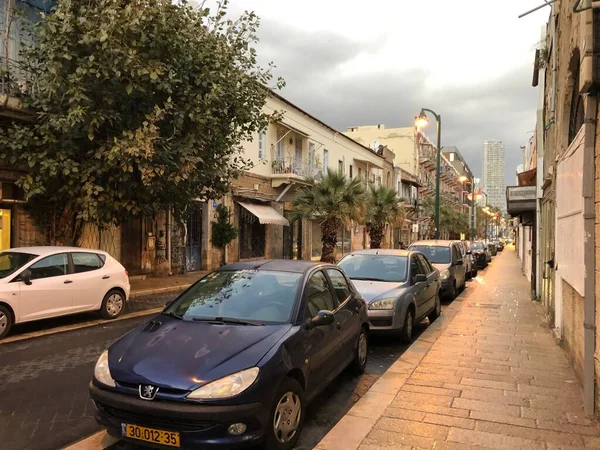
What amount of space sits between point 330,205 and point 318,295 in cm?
1542

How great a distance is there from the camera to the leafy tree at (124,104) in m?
10.1

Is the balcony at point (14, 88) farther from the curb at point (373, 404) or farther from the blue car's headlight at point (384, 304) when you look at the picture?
the curb at point (373, 404)

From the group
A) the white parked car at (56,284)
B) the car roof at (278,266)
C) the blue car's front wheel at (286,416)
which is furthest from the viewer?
the white parked car at (56,284)

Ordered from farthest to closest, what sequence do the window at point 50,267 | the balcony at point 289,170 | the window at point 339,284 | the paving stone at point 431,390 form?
1. the balcony at point 289,170
2. the window at point 50,267
3. the window at point 339,284
4. the paving stone at point 431,390

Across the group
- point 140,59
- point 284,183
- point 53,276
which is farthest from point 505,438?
point 284,183

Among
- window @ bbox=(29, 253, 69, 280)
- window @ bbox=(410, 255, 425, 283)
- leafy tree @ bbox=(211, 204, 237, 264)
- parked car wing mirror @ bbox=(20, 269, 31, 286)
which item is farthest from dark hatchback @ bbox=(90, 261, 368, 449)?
leafy tree @ bbox=(211, 204, 237, 264)

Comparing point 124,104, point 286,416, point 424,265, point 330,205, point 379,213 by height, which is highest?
point 124,104

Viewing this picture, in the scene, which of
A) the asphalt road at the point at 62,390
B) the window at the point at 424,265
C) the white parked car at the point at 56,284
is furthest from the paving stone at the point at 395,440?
the white parked car at the point at 56,284

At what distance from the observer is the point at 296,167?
27.8 meters

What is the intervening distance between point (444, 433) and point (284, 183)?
22.3m

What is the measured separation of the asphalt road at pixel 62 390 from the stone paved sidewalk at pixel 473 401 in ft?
1.40

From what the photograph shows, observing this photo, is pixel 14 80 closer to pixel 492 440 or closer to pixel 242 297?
pixel 242 297

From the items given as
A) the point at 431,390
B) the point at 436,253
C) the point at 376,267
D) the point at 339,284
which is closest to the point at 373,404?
the point at 431,390

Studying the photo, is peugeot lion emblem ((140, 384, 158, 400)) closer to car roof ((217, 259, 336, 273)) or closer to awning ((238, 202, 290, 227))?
car roof ((217, 259, 336, 273))
